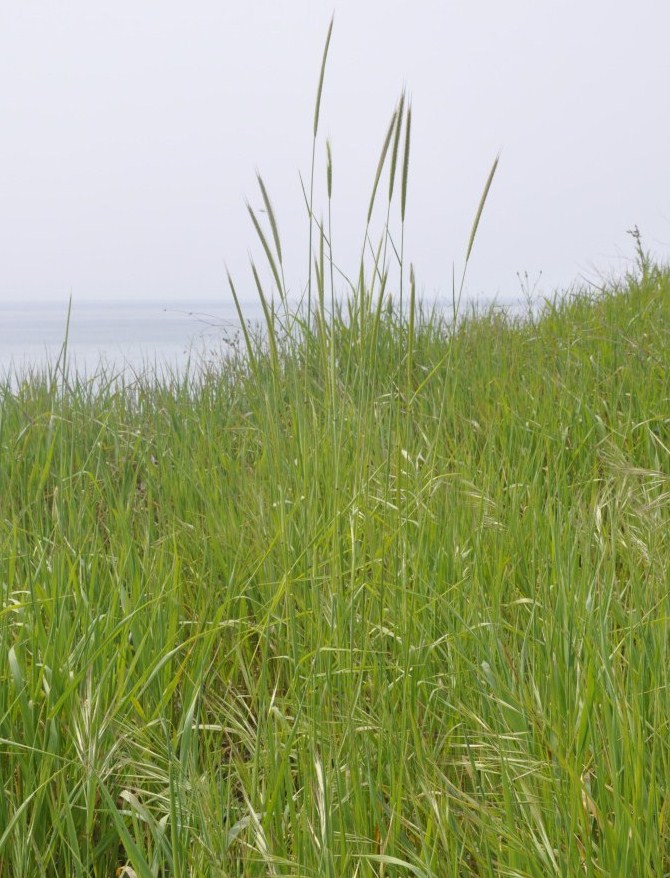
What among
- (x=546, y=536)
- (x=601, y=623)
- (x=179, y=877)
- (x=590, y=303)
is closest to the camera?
(x=179, y=877)

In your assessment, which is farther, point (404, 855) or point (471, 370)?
point (471, 370)

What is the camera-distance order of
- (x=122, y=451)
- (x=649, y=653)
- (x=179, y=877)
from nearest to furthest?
1. (x=179, y=877)
2. (x=649, y=653)
3. (x=122, y=451)

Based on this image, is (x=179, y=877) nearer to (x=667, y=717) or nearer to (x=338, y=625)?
(x=338, y=625)

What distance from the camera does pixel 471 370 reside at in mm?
3102

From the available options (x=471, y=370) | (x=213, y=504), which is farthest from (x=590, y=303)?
(x=213, y=504)

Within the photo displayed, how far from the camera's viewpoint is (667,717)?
108cm

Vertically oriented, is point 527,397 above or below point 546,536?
above

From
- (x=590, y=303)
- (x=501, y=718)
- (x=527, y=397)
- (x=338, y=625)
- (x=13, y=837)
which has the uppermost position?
(x=590, y=303)

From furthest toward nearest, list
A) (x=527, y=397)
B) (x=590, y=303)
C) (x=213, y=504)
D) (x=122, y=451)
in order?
(x=590, y=303)
(x=122, y=451)
(x=527, y=397)
(x=213, y=504)

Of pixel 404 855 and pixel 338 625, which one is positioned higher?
pixel 338 625

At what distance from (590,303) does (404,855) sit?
141 inches

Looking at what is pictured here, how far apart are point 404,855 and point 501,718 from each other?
0.73ft

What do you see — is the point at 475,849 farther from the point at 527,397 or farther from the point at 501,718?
the point at 527,397

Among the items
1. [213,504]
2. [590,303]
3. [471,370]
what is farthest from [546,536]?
[590,303]
